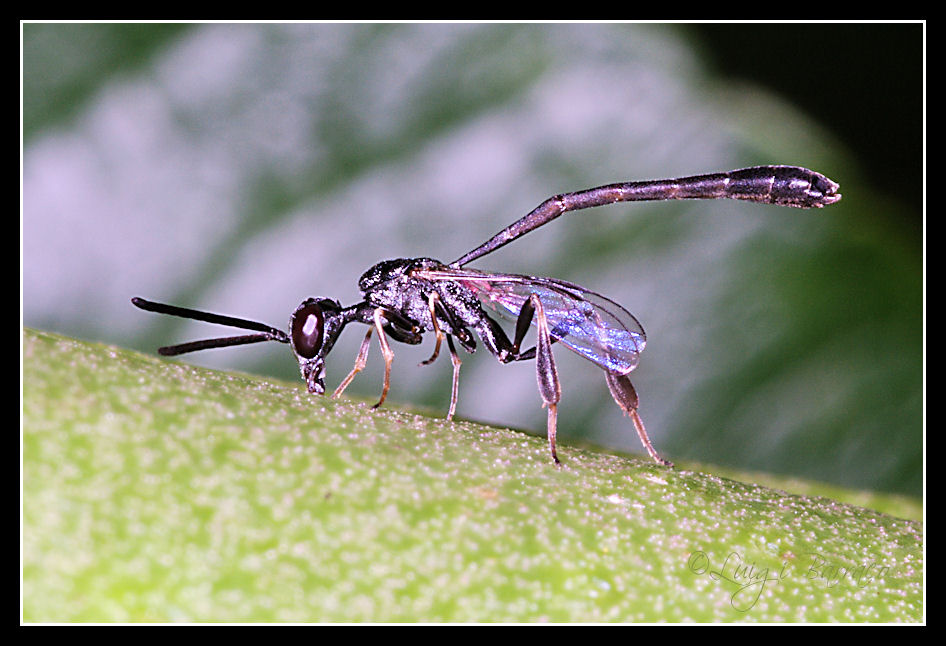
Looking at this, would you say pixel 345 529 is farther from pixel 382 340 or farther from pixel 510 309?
pixel 510 309

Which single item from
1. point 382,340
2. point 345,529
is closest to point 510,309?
point 382,340

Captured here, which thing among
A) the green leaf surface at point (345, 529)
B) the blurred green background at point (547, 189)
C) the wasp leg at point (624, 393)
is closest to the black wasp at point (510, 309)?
the wasp leg at point (624, 393)

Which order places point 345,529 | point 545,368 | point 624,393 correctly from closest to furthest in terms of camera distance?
point 345,529
point 545,368
point 624,393

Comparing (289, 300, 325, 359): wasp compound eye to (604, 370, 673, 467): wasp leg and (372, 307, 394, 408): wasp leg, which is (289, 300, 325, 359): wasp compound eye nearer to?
(372, 307, 394, 408): wasp leg

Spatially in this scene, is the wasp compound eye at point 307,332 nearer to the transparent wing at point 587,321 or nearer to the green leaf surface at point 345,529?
the transparent wing at point 587,321

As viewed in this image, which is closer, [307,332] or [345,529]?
[345,529]

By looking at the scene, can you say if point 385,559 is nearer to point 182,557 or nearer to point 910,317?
point 182,557
